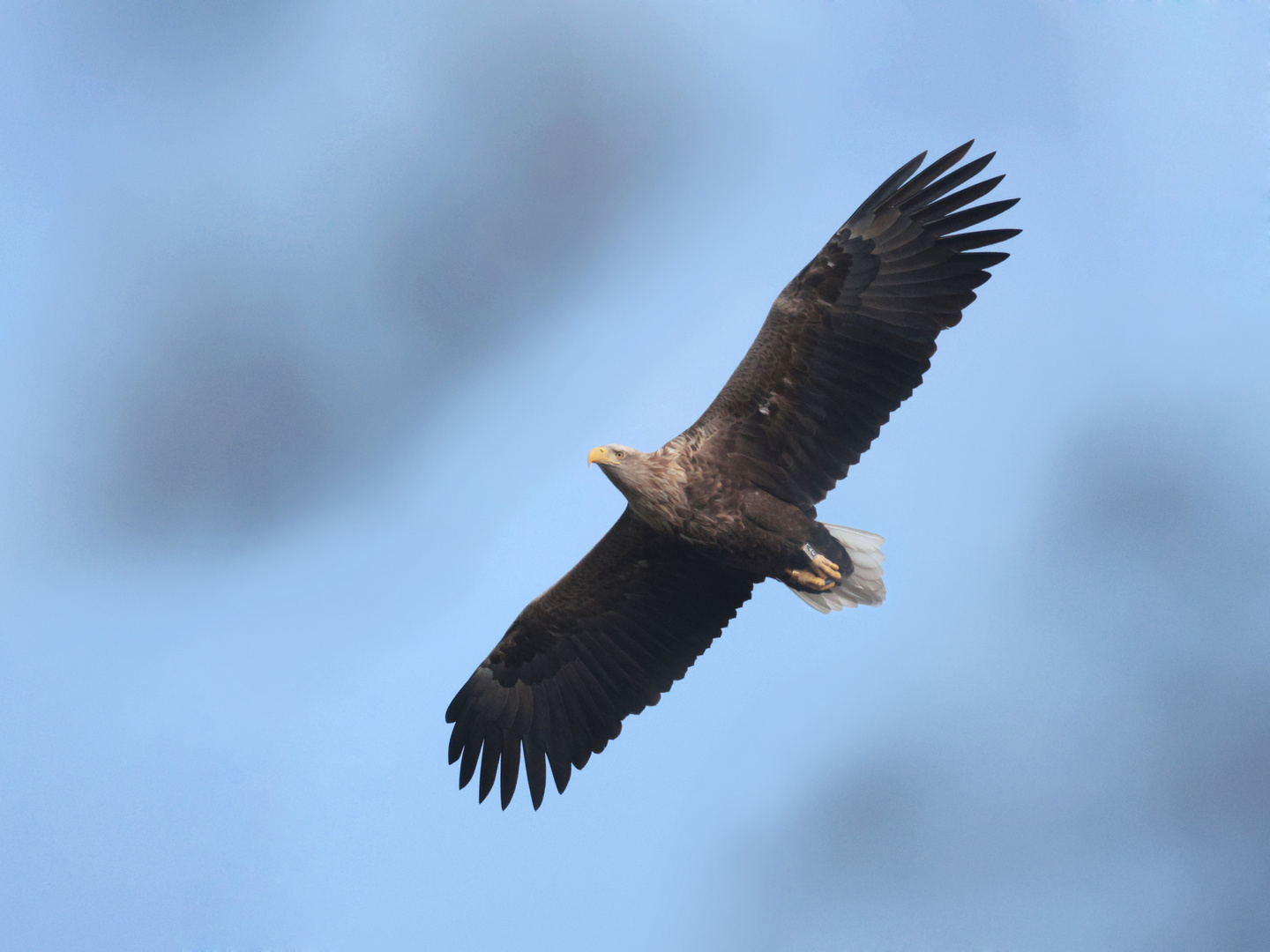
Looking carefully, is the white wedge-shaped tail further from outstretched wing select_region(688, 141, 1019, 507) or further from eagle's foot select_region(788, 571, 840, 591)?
outstretched wing select_region(688, 141, 1019, 507)

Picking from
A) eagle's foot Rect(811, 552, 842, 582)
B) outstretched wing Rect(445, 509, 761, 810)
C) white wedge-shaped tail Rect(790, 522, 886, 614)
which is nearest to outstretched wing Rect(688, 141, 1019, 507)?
eagle's foot Rect(811, 552, 842, 582)

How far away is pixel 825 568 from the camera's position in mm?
8117

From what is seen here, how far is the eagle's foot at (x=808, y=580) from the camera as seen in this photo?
8.12m

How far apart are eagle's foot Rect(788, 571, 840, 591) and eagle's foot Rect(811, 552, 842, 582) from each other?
0.03m

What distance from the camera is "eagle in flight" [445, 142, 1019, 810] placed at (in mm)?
7688

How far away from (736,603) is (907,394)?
2152 millimetres

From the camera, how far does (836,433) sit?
26.2 ft

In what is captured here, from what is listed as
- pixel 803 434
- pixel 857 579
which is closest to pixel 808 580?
pixel 857 579

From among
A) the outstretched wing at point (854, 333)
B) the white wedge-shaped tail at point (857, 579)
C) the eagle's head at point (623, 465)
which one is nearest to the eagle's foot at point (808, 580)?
the white wedge-shaped tail at point (857, 579)

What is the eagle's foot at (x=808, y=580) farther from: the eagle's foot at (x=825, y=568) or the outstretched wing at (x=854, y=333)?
the outstretched wing at (x=854, y=333)

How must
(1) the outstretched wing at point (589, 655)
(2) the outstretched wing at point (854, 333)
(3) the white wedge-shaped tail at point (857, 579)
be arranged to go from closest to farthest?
(2) the outstretched wing at point (854, 333)
(3) the white wedge-shaped tail at point (857, 579)
(1) the outstretched wing at point (589, 655)

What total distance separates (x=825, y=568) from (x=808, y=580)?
156 millimetres

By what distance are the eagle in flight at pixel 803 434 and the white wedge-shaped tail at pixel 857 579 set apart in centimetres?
1

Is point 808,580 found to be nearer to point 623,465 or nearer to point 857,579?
point 857,579
